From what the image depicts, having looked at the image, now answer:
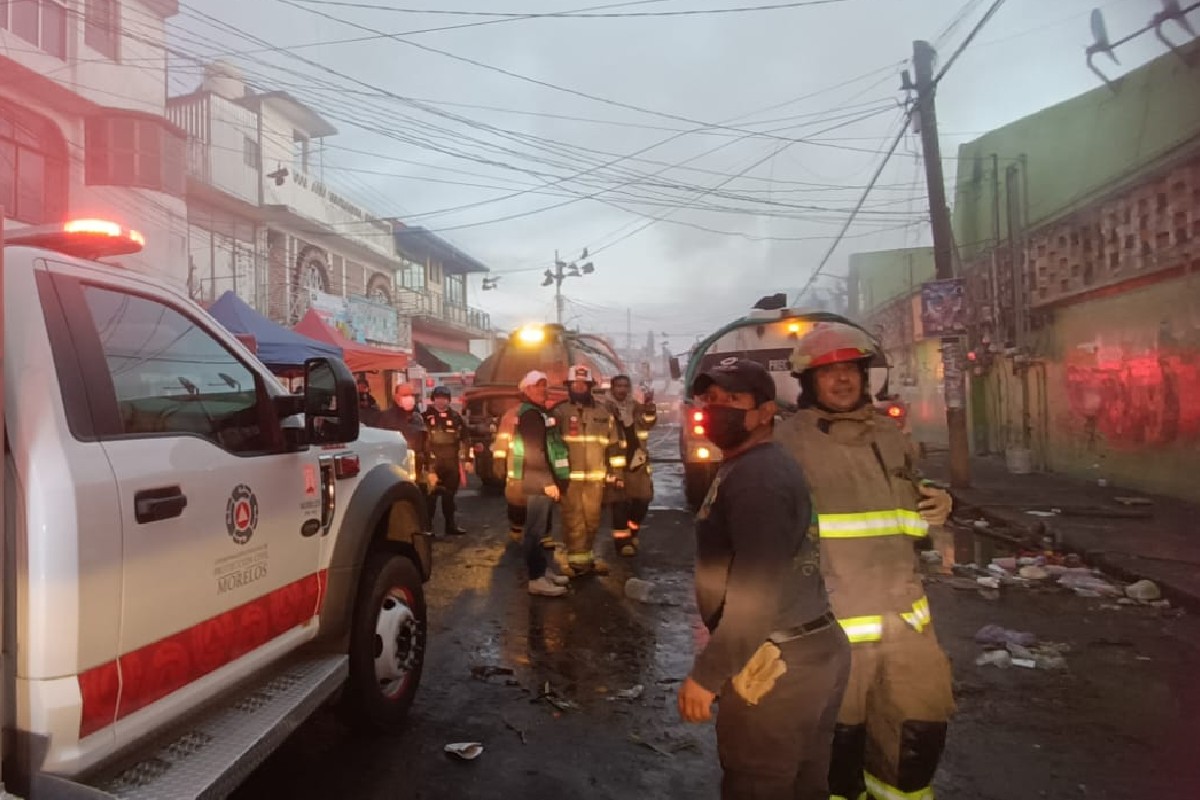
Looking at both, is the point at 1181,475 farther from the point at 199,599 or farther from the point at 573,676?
the point at 199,599

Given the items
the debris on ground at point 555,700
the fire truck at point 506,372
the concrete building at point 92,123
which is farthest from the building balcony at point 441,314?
→ the debris on ground at point 555,700

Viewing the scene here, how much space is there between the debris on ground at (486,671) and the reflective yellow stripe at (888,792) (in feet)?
8.34

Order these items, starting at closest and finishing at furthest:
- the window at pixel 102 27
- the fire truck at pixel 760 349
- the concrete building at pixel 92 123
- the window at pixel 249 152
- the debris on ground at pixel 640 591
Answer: the debris on ground at pixel 640 591
the fire truck at pixel 760 349
the concrete building at pixel 92 123
the window at pixel 102 27
the window at pixel 249 152

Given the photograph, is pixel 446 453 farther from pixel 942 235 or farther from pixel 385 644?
pixel 942 235

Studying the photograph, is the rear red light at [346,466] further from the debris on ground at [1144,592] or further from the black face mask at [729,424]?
the debris on ground at [1144,592]

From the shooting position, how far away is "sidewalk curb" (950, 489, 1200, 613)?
19.2 feet

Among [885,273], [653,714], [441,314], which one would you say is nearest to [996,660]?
[653,714]

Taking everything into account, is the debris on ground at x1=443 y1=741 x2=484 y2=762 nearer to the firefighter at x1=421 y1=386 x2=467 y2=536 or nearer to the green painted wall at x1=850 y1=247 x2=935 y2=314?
the firefighter at x1=421 y1=386 x2=467 y2=536

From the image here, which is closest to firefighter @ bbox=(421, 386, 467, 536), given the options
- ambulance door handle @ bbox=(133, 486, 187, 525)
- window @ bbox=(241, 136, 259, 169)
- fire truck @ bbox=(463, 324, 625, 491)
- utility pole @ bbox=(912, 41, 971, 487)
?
fire truck @ bbox=(463, 324, 625, 491)

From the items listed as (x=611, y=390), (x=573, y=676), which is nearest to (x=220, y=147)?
(x=611, y=390)

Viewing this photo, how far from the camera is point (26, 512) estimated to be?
5.63 feet

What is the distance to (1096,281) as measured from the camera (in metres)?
11.5

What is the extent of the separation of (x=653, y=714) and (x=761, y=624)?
2.28 m

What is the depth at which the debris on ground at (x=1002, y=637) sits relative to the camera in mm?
4953
